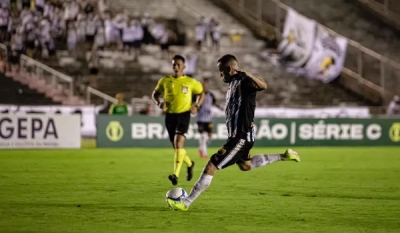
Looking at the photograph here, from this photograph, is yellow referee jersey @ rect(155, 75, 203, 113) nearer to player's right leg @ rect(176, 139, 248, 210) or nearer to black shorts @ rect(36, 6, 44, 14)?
player's right leg @ rect(176, 139, 248, 210)

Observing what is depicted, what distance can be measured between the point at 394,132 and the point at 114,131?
36.7 ft

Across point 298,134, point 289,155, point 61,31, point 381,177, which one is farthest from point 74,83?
point 289,155

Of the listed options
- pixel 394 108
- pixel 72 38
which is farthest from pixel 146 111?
pixel 394 108

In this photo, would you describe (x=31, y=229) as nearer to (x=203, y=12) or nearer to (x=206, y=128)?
(x=206, y=128)

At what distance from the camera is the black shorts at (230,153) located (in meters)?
9.73

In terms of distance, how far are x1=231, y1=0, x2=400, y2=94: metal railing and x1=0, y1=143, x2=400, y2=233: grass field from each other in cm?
1556

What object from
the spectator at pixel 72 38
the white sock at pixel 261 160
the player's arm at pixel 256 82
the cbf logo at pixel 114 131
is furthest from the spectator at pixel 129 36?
the player's arm at pixel 256 82

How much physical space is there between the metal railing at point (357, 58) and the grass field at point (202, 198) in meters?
15.6

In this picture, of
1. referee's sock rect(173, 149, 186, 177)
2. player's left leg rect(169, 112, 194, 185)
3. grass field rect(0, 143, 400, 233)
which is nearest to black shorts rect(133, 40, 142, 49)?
grass field rect(0, 143, 400, 233)

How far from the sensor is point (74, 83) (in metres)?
31.8

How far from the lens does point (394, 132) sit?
28.5 metres

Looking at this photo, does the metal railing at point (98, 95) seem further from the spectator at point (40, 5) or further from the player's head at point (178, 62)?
the player's head at point (178, 62)

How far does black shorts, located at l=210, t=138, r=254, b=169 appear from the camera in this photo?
9.73 meters

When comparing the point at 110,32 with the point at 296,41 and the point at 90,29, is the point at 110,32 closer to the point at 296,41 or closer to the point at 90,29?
the point at 90,29
